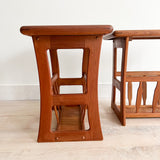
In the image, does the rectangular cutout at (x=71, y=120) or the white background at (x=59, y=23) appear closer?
the rectangular cutout at (x=71, y=120)

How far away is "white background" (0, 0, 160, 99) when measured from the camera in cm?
125

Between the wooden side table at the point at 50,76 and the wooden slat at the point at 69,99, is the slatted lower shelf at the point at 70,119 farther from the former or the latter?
the wooden slat at the point at 69,99

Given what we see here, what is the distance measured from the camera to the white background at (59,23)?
1.25 meters

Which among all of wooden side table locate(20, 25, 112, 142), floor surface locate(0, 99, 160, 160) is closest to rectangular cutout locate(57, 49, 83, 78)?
floor surface locate(0, 99, 160, 160)

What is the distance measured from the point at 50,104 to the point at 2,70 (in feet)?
2.98

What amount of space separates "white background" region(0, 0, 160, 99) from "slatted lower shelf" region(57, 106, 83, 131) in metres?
0.44

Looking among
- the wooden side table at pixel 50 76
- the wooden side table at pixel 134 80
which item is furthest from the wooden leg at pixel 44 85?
the wooden side table at pixel 134 80

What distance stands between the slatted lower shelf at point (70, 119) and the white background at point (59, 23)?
437mm

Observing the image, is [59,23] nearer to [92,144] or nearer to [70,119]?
[70,119]

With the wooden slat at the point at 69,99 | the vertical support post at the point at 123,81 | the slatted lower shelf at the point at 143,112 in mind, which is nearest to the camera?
the wooden slat at the point at 69,99

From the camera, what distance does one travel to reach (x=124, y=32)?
2.39 feet

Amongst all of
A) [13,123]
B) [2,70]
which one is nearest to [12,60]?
[2,70]

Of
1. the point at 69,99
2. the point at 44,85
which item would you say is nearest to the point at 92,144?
the point at 69,99

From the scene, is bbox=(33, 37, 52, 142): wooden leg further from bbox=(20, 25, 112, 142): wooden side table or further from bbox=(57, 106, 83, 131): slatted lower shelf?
bbox=(57, 106, 83, 131): slatted lower shelf
